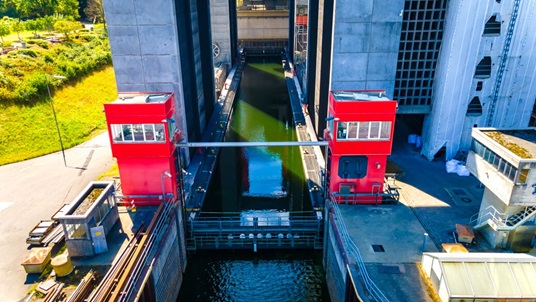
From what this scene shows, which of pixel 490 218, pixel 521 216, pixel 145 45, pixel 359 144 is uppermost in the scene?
pixel 145 45

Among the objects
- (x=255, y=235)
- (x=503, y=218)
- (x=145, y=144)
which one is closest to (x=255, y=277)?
(x=255, y=235)

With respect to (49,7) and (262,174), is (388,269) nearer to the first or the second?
(262,174)

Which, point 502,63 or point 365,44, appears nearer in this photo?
point 502,63

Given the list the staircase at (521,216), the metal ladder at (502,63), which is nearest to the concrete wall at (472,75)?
the metal ladder at (502,63)

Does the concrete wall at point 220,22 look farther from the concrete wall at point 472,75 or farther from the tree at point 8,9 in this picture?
the tree at point 8,9

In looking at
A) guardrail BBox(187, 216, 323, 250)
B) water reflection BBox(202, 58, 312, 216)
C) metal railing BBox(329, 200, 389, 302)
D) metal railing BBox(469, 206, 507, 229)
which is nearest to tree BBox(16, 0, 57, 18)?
water reflection BBox(202, 58, 312, 216)

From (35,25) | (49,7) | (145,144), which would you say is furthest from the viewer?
(49,7)

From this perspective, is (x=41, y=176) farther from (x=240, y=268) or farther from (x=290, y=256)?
(x=290, y=256)

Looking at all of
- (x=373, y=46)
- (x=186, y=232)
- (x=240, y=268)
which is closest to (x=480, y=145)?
(x=373, y=46)
